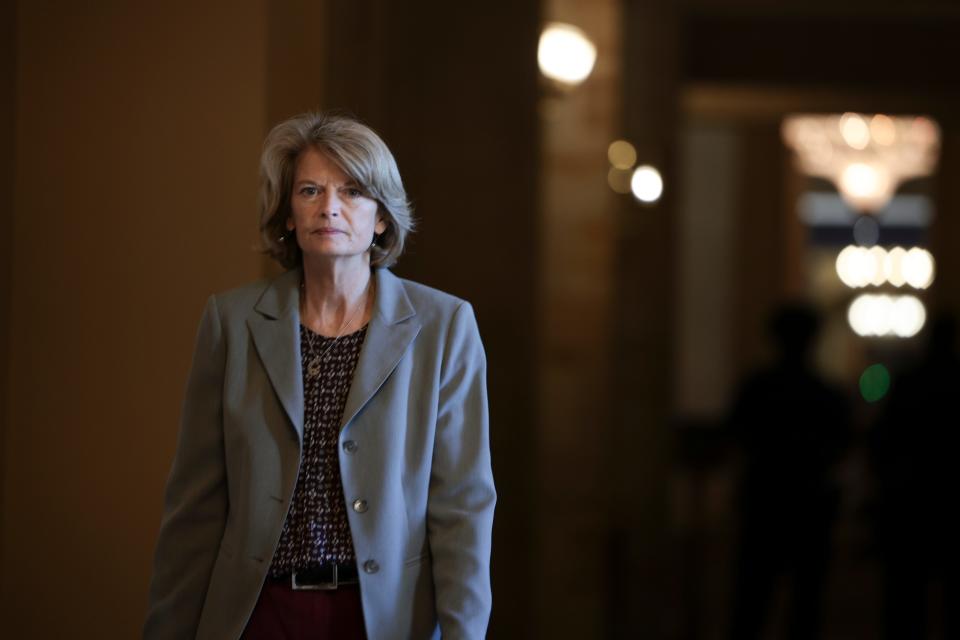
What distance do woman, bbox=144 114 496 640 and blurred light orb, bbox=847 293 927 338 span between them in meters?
23.9

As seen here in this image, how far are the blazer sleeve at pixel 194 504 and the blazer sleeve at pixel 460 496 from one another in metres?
0.37

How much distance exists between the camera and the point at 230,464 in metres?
2.46

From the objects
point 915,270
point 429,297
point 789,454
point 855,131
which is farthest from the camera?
point 915,270

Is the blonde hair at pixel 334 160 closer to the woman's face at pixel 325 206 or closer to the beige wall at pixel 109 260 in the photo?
the woman's face at pixel 325 206

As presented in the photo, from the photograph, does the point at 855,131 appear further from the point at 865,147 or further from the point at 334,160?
the point at 334,160

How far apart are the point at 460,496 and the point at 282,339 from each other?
0.40 metres

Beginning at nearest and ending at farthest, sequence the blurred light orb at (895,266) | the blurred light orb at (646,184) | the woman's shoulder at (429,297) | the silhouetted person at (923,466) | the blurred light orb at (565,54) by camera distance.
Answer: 1. the woman's shoulder at (429,297)
2. the silhouetted person at (923,466)
3. the blurred light orb at (565,54)
4. the blurred light orb at (646,184)
5. the blurred light orb at (895,266)

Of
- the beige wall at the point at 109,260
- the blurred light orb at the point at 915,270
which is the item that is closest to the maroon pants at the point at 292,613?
the beige wall at the point at 109,260

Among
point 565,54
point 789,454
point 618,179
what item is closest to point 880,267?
point 618,179

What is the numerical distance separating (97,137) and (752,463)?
3754mm

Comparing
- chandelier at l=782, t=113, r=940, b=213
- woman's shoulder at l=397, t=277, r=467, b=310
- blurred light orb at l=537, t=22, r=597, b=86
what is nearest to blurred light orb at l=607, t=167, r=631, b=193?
blurred light orb at l=537, t=22, r=597, b=86

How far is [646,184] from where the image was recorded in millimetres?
9859

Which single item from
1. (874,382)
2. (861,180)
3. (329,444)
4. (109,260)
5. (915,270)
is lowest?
(874,382)

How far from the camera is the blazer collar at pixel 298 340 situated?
2.42 meters
